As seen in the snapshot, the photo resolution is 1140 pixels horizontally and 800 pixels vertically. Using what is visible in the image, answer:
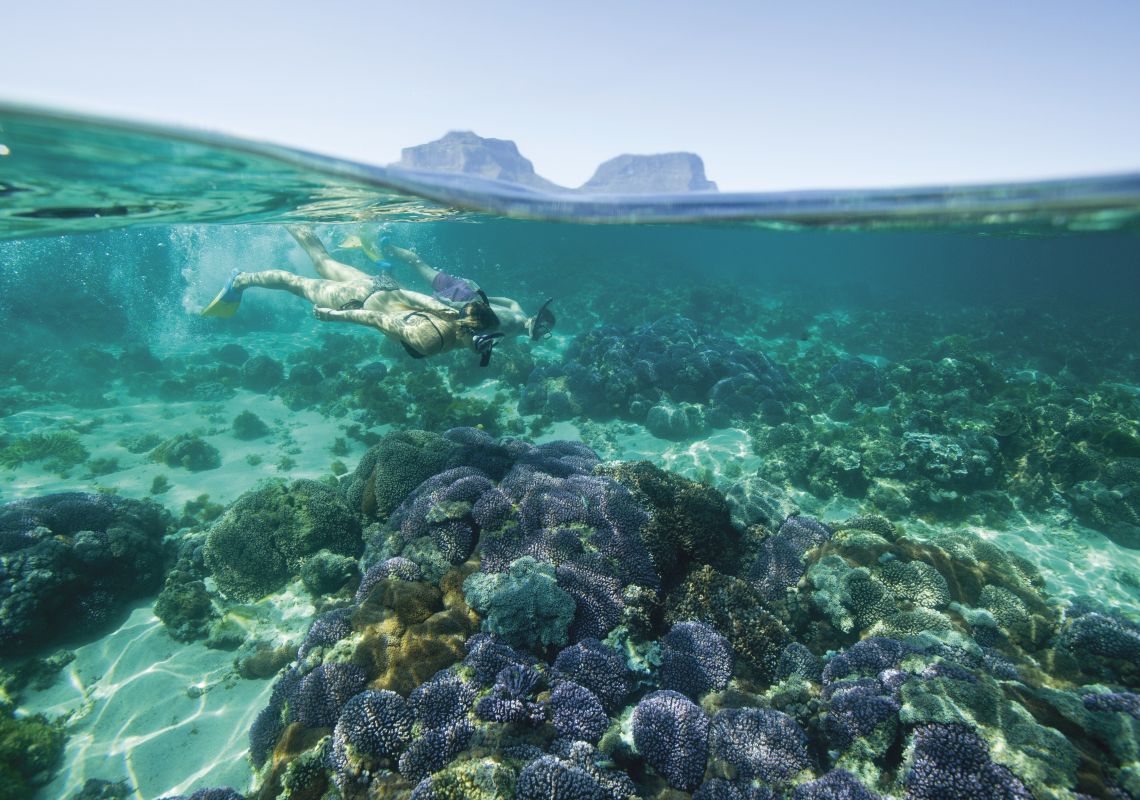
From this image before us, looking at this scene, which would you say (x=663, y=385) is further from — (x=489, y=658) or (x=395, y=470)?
(x=489, y=658)

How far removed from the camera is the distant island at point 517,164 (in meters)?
41.7

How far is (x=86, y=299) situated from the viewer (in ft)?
86.6

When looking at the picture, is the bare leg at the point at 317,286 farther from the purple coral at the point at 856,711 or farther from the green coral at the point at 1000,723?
the green coral at the point at 1000,723

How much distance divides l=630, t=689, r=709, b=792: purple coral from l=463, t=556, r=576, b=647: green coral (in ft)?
3.52

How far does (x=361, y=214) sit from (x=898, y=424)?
62.2 ft

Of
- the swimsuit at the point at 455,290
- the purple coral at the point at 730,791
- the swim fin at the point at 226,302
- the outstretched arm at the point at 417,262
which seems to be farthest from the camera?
the swim fin at the point at 226,302

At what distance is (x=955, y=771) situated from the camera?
3.02 meters

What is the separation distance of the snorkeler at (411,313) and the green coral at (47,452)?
30.0 ft

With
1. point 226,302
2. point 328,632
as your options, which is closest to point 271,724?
point 328,632

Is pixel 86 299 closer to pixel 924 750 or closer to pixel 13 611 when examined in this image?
pixel 13 611

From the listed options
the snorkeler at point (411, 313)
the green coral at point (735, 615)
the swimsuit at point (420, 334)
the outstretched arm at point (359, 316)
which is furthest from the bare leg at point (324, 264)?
the green coral at point (735, 615)

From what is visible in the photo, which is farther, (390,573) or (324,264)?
(324,264)

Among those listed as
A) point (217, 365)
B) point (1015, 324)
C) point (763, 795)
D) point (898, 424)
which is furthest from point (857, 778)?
point (1015, 324)

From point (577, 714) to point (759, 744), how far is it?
4.70 ft
